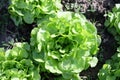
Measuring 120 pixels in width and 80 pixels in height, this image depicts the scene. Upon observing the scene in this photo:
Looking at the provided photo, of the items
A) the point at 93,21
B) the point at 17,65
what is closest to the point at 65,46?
the point at 17,65

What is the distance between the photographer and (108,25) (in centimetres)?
342

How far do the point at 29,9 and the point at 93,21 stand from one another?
69 centimetres

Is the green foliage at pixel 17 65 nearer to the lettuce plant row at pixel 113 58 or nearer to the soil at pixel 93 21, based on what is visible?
the soil at pixel 93 21

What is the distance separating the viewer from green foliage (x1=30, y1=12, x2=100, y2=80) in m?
2.97

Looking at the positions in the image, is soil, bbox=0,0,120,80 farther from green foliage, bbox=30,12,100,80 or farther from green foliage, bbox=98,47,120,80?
green foliage, bbox=30,12,100,80

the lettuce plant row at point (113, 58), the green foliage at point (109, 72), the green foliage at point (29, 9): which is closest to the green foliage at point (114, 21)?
the lettuce plant row at point (113, 58)

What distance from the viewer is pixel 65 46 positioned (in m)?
3.05

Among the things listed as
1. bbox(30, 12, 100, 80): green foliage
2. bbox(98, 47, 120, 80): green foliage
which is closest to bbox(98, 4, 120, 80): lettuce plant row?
bbox(98, 47, 120, 80): green foliage

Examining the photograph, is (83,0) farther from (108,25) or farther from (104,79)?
(104,79)

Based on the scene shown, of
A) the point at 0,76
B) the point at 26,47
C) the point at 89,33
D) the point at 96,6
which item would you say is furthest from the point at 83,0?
the point at 0,76

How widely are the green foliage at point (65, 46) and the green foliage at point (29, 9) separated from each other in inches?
8.8

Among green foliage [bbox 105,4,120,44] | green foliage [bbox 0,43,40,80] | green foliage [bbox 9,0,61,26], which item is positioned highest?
green foliage [bbox 9,0,61,26]

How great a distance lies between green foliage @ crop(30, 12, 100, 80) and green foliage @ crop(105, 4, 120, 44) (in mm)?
341

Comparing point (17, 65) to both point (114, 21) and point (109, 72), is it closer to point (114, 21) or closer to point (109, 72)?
point (109, 72)
